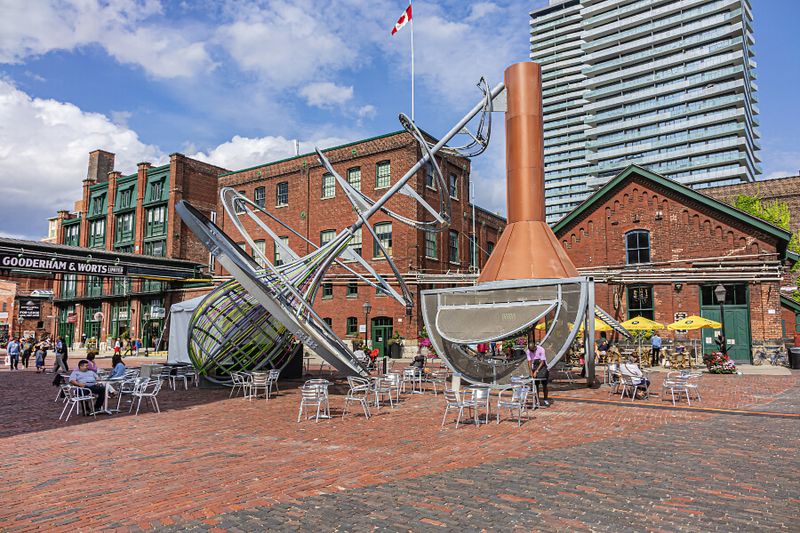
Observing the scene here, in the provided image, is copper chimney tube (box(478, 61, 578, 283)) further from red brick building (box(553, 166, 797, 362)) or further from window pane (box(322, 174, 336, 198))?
window pane (box(322, 174, 336, 198))

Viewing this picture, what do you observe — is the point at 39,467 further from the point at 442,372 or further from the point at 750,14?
the point at 750,14

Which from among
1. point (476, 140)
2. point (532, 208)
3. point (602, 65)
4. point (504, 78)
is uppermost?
point (602, 65)

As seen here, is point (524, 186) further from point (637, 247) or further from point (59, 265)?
point (59, 265)

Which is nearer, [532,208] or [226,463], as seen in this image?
[226,463]

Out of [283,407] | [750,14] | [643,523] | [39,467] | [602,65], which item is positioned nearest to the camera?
[643,523]

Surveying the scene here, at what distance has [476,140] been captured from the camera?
18.3 metres

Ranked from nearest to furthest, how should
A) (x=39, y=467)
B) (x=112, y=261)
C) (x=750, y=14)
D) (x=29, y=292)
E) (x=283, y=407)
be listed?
(x=39, y=467)
(x=283, y=407)
(x=112, y=261)
(x=29, y=292)
(x=750, y=14)

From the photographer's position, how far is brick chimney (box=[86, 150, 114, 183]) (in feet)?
185

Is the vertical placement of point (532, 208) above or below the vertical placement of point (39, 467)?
above

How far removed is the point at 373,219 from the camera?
35.8m

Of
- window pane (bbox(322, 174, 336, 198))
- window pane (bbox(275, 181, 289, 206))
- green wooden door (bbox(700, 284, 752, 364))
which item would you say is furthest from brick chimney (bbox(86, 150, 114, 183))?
green wooden door (bbox(700, 284, 752, 364))

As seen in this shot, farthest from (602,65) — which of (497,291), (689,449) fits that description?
(689,449)

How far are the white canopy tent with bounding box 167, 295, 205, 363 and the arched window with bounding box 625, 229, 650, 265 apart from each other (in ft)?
72.3

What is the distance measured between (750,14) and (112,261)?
115 metres
